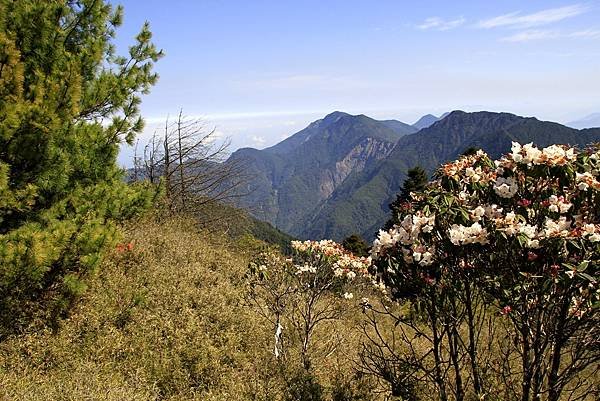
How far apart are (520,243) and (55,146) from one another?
4889 mm

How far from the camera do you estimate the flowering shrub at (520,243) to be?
280cm

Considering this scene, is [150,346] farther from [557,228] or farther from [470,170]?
[557,228]

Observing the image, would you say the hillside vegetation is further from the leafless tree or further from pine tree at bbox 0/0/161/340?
the leafless tree

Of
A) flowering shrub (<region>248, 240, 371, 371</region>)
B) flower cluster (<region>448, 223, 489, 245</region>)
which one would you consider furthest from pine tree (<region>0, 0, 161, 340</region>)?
flower cluster (<region>448, 223, 489, 245</region>)

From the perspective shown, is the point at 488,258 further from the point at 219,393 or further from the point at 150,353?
the point at 150,353

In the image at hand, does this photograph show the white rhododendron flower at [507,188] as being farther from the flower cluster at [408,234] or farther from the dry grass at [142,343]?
the dry grass at [142,343]

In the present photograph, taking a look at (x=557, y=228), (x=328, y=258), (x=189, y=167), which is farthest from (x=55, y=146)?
(x=189, y=167)

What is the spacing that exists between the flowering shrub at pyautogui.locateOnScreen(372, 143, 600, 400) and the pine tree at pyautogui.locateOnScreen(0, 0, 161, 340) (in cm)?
340

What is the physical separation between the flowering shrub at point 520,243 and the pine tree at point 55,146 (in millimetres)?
3397

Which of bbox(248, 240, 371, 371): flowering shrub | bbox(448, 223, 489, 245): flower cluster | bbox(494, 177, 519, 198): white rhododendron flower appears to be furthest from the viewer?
bbox(248, 240, 371, 371): flowering shrub

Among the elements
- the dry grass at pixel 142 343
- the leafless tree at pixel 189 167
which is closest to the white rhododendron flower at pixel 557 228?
the dry grass at pixel 142 343

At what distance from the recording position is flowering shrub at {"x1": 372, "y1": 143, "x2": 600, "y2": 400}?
280cm

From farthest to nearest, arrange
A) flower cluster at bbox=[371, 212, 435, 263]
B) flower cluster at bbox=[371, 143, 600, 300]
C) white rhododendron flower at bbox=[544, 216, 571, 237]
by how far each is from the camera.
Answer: flower cluster at bbox=[371, 212, 435, 263] → flower cluster at bbox=[371, 143, 600, 300] → white rhododendron flower at bbox=[544, 216, 571, 237]

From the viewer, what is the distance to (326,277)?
6.28 metres
